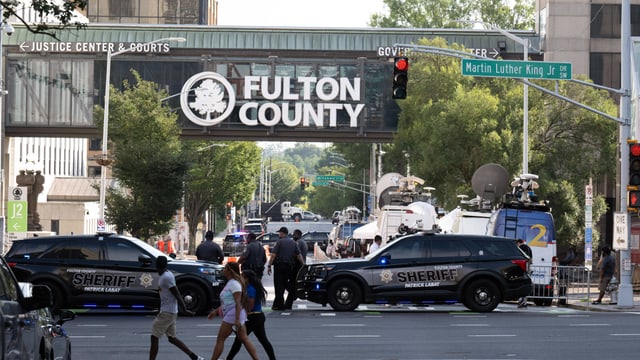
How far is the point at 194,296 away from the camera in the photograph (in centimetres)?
2592

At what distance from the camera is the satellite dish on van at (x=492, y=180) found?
39844mm

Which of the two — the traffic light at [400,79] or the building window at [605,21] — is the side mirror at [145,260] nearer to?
the traffic light at [400,79]

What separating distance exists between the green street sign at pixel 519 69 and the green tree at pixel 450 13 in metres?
55.7

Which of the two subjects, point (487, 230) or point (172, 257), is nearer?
point (172, 257)

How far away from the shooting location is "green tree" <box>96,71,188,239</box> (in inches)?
1900

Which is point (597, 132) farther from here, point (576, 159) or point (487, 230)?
point (487, 230)

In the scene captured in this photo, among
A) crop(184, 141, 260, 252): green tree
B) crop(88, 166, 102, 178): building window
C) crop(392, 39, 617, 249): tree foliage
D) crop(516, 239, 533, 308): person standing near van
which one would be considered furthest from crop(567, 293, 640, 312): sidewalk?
crop(88, 166, 102, 178): building window

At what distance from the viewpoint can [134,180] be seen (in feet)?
160

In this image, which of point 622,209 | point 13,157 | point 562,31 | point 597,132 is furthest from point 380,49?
point 622,209

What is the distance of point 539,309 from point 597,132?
2020 centimetres

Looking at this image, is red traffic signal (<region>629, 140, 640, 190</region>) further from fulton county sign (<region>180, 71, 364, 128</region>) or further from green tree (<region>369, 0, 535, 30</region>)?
green tree (<region>369, 0, 535, 30</region>)

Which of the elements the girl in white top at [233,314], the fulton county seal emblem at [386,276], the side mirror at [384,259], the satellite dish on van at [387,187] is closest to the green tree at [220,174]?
the satellite dish on van at [387,187]

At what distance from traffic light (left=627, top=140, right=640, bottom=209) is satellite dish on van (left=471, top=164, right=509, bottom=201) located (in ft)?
31.0

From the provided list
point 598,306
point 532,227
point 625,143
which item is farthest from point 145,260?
point 625,143
